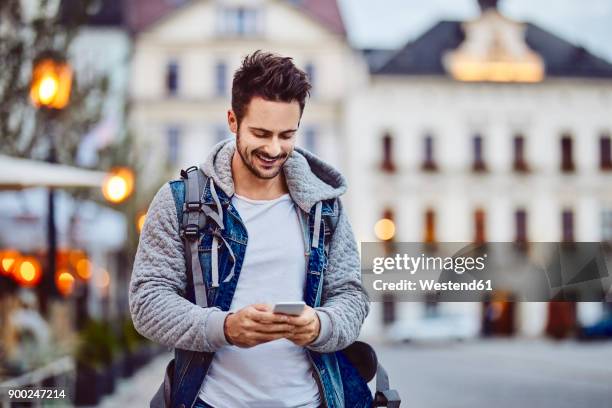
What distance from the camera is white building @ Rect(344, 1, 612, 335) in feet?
134

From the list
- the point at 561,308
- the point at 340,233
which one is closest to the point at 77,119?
the point at 340,233

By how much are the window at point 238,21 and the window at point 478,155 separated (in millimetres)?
9018

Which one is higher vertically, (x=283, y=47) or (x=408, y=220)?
(x=283, y=47)

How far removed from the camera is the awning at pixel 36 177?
8656 mm

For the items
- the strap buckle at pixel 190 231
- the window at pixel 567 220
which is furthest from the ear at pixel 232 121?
the window at pixel 567 220

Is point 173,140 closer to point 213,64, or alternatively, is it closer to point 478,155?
point 213,64

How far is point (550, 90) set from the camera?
4125 cm

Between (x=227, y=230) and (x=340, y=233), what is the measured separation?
0.29 m

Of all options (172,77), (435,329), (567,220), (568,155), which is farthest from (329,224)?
(567,220)

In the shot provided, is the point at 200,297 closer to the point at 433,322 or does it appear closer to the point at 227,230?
the point at 227,230

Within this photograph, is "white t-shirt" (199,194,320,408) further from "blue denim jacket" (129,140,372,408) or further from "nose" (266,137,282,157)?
"nose" (266,137,282,157)

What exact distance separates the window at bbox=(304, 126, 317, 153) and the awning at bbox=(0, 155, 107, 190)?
30.9m

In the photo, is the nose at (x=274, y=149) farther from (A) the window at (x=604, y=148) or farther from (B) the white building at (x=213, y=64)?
(A) the window at (x=604, y=148)

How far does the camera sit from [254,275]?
2.41 m
